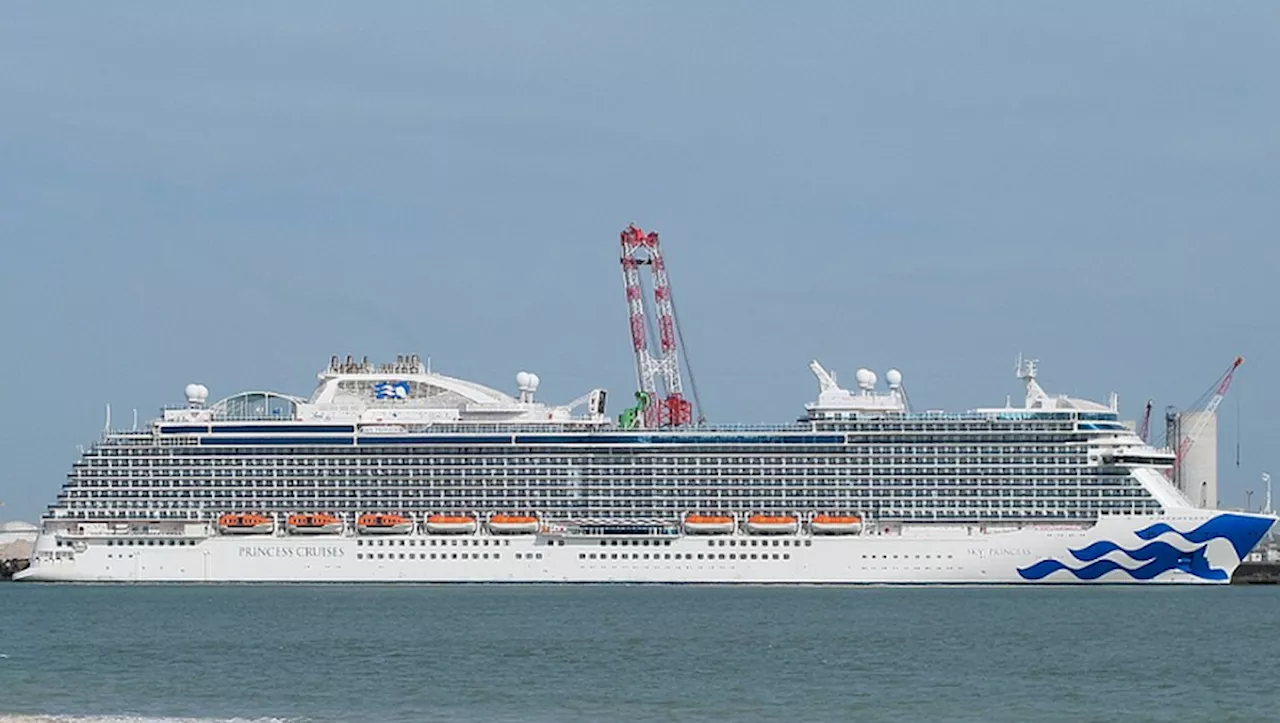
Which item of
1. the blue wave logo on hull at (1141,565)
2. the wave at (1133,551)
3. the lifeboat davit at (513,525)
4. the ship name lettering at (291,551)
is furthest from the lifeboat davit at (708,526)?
the ship name lettering at (291,551)

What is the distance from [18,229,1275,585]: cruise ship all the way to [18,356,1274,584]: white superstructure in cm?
8

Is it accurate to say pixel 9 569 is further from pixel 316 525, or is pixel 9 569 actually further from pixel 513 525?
pixel 513 525

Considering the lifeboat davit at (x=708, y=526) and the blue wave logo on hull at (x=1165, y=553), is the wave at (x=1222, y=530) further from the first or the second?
the lifeboat davit at (x=708, y=526)

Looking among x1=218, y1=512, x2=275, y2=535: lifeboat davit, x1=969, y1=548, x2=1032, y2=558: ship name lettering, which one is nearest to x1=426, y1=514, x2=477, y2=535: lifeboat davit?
x1=218, y1=512, x2=275, y2=535: lifeboat davit

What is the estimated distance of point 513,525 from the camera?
94.4m

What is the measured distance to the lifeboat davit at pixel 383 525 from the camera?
95000mm

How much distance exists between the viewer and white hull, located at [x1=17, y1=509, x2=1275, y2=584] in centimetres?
8969

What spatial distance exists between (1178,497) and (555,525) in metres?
24.6

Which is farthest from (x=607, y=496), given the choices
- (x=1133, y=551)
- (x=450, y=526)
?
(x=1133, y=551)

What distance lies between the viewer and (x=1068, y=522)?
90938mm

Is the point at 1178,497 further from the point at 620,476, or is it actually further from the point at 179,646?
the point at 179,646

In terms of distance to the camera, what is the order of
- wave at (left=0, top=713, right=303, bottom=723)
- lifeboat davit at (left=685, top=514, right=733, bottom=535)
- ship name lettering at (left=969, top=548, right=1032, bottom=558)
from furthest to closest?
lifeboat davit at (left=685, top=514, right=733, bottom=535), ship name lettering at (left=969, top=548, right=1032, bottom=558), wave at (left=0, top=713, right=303, bottom=723)

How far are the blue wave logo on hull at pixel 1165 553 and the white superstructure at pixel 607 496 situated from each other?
85 mm

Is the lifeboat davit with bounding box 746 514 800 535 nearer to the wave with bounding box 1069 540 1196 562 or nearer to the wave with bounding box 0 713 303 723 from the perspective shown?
the wave with bounding box 1069 540 1196 562
